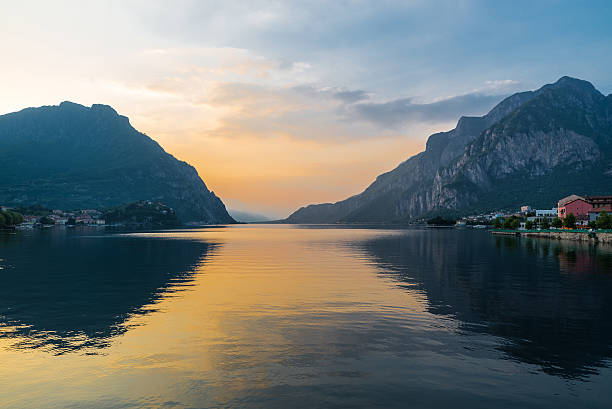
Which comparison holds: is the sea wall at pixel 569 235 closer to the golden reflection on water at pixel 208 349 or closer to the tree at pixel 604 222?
the tree at pixel 604 222

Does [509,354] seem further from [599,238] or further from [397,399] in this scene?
[599,238]

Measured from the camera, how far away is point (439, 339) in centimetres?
2198

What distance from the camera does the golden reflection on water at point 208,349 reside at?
1514 centimetres

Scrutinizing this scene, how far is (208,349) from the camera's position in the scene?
20453 millimetres

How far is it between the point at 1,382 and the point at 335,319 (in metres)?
18.4

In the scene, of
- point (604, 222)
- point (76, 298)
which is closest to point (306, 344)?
point (76, 298)

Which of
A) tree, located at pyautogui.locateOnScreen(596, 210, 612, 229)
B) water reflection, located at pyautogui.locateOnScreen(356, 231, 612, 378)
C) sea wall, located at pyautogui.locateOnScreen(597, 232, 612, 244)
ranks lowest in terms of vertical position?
water reflection, located at pyautogui.locateOnScreen(356, 231, 612, 378)

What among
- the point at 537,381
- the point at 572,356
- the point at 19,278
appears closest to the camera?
the point at 537,381

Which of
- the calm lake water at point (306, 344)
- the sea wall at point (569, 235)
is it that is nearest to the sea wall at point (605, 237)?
the sea wall at point (569, 235)

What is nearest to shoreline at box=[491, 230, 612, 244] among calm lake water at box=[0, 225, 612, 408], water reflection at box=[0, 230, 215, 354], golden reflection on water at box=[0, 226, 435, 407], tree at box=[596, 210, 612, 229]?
tree at box=[596, 210, 612, 229]

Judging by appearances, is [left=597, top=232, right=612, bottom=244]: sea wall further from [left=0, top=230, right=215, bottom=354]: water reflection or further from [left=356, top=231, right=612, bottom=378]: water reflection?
[left=0, top=230, right=215, bottom=354]: water reflection

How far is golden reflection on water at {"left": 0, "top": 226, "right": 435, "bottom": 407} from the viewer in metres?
15.1

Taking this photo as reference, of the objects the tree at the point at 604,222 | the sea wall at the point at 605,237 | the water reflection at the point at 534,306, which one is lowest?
the water reflection at the point at 534,306

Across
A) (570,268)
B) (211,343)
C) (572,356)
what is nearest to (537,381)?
(572,356)
